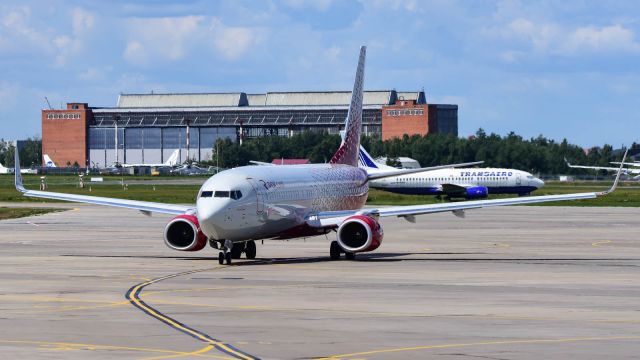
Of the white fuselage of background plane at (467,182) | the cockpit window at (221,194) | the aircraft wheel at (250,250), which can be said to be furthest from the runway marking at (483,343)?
the white fuselage of background plane at (467,182)

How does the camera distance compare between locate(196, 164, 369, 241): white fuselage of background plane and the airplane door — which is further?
the airplane door

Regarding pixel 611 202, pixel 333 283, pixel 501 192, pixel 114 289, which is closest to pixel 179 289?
pixel 114 289

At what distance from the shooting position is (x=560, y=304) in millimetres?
32094

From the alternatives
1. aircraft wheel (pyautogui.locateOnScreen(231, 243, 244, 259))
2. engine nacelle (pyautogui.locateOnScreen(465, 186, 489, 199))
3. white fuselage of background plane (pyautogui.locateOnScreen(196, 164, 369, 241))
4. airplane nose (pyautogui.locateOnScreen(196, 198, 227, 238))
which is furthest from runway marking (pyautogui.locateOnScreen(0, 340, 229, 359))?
engine nacelle (pyautogui.locateOnScreen(465, 186, 489, 199))

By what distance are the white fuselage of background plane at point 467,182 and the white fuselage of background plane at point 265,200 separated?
254 ft

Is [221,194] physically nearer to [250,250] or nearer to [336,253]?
[250,250]

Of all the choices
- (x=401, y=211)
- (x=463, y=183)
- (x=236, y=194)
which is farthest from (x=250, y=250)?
(x=463, y=183)

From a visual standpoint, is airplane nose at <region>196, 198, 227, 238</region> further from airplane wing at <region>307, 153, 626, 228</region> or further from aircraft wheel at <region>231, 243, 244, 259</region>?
airplane wing at <region>307, 153, 626, 228</region>

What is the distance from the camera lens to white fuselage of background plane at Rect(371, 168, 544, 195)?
13312cm

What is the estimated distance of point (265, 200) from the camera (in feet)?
154

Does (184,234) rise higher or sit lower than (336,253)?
higher

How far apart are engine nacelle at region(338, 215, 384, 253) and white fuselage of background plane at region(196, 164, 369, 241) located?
2177 mm

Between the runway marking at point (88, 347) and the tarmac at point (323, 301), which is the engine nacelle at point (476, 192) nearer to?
the tarmac at point (323, 301)

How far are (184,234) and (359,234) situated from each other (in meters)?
6.30
